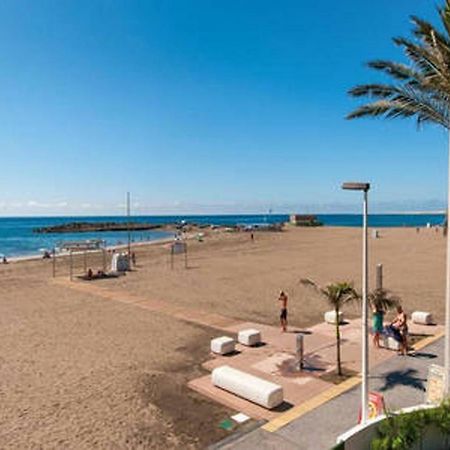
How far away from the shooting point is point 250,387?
9.77 m

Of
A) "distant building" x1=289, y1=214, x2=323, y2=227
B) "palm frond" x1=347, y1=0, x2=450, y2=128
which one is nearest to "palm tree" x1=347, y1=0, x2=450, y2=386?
"palm frond" x1=347, y1=0, x2=450, y2=128

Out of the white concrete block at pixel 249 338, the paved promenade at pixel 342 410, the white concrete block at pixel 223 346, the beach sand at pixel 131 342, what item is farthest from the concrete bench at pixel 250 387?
the white concrete block at pixel 249 338

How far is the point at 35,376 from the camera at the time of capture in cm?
1180

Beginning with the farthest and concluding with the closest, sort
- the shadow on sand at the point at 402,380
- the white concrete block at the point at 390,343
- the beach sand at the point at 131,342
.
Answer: the white concrete block at the point at 390,343 → the shadow on sand at the point at 402,380 → the beach sand at the point at 131,342

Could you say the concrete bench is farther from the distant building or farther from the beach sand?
the distant building

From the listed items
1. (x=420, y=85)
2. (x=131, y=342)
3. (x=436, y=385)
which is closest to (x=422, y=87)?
(x=420, y=85)

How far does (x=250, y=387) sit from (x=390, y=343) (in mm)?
5540

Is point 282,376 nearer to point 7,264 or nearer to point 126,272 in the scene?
point 126,272

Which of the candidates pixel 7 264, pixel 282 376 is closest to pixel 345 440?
pixel 282 376

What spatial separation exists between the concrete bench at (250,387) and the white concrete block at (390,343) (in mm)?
4982

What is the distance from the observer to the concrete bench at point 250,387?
9.37m

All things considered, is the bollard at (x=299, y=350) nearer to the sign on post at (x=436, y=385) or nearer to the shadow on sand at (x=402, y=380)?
the shadow on sand at (x=402, y=380)

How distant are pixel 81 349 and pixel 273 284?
1449 cm

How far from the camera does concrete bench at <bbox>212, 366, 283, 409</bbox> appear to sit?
937cm
